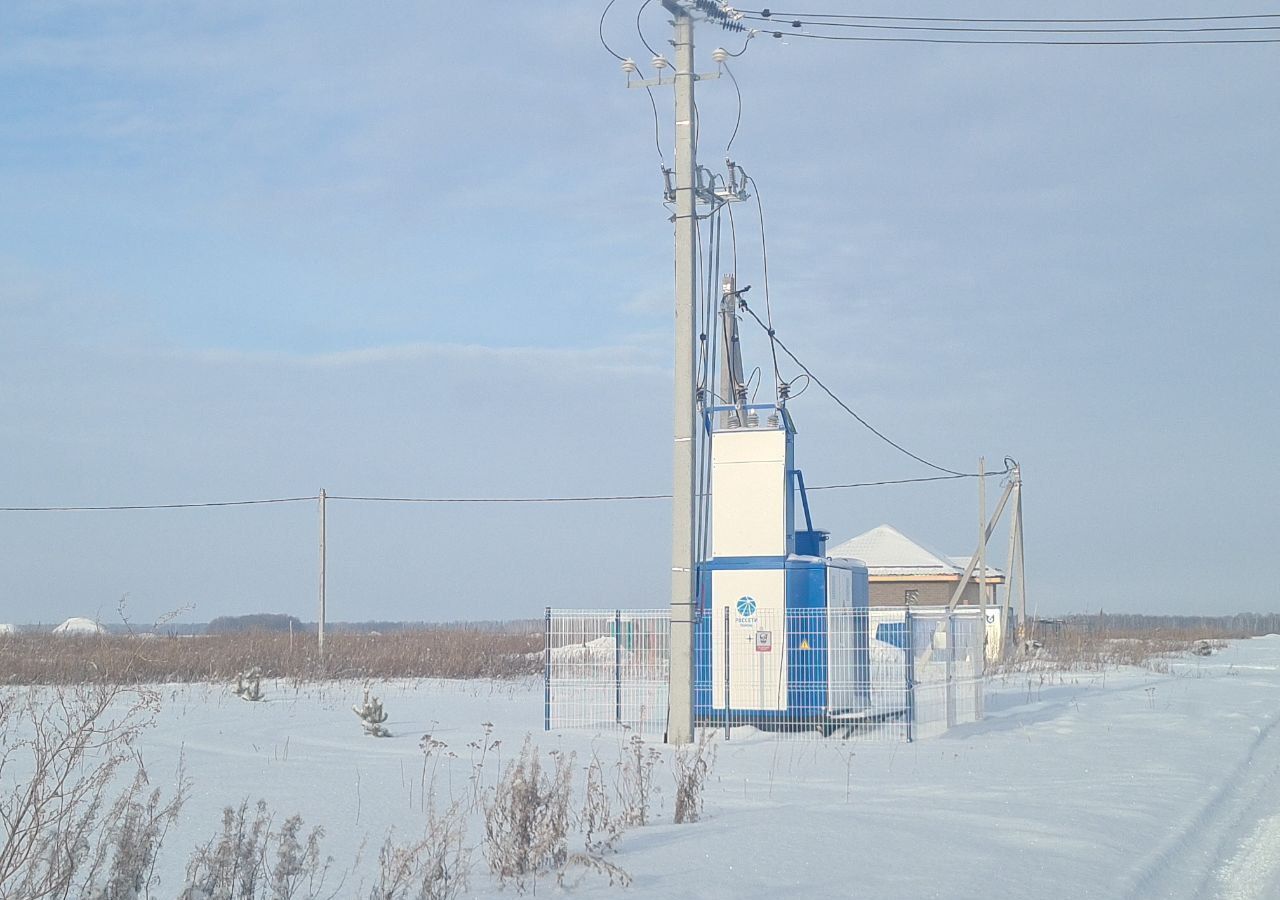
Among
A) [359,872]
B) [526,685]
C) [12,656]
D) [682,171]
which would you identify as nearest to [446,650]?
[526,685]

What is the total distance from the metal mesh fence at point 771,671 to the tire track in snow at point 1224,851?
422 cm

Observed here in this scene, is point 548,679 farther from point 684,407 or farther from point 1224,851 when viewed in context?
point 1224,851

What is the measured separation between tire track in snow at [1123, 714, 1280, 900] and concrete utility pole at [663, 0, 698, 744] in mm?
5503

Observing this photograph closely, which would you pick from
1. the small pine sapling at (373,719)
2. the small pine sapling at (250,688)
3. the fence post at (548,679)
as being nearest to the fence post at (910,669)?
the fence post at (548,679)

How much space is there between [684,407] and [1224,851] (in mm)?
7648

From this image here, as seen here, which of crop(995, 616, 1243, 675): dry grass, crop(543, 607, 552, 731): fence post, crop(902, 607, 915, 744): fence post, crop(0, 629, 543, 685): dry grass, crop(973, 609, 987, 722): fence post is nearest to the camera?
crop(902, 607, 915, 744): fence post

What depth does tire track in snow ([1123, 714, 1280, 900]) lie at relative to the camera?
23.5ft

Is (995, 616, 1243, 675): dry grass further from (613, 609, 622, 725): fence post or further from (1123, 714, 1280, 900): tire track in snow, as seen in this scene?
(1123, 714, 1280, 900): tire track in snow

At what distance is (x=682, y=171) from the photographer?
1477 centimetres

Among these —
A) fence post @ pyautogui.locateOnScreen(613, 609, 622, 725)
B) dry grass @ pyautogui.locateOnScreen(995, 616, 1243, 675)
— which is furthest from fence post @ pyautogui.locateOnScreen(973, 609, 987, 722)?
dry grass @ pyautogui.locateOnScreen(995, 616, 1243, 675)

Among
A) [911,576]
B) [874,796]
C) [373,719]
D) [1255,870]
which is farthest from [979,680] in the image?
[911,576]

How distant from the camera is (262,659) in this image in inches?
1126

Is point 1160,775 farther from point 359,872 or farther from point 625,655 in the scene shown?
point 359,872

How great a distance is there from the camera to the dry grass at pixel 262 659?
2388cm
